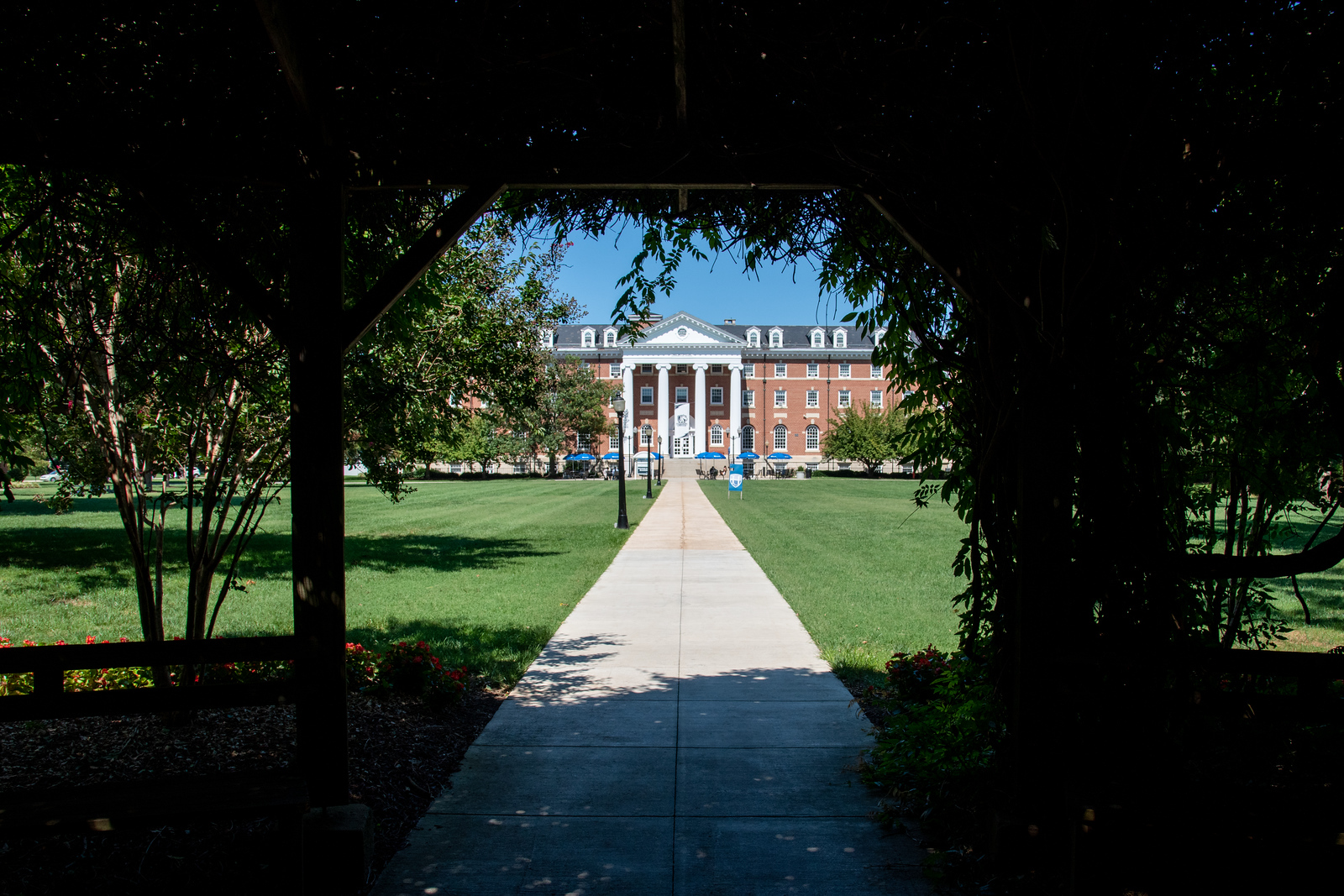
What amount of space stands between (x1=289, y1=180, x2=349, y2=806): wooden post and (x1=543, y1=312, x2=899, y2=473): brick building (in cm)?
7306

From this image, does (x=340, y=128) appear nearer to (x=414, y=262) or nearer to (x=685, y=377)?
(x=414, y=262)

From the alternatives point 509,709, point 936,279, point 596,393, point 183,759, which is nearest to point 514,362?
point 509,709

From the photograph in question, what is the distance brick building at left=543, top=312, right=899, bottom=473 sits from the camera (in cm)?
7781

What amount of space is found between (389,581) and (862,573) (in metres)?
7.22

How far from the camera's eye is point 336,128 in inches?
137

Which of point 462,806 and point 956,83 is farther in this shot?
point 462,806

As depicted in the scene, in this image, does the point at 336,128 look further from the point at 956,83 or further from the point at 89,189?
the point at 956,83

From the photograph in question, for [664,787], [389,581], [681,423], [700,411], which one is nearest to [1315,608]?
[664,787]

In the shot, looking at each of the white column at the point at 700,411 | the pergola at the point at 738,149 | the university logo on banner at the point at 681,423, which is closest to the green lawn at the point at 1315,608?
the pergola at the point at 738,149

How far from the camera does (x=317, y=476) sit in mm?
3420

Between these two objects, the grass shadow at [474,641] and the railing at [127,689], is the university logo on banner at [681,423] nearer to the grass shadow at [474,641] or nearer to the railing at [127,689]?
the grass shadow at [474,641]

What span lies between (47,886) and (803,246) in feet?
14.2

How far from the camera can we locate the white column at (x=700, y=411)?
77.5 meters

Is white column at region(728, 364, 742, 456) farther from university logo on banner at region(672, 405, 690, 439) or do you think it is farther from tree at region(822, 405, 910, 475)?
tree at region(822, 405, 910, 475)
